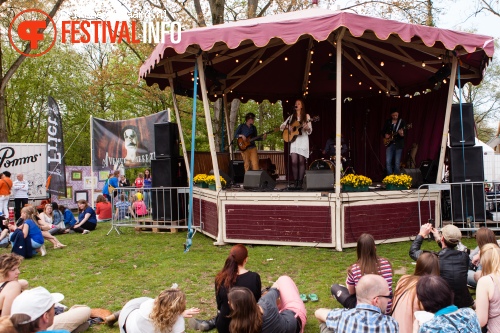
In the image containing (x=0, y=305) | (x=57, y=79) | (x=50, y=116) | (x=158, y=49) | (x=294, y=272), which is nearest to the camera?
(x=0, y=305)

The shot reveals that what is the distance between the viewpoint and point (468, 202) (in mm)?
9000

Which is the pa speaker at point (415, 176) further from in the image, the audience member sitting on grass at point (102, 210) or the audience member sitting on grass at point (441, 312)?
the audience member sitting on grass at point (102, 210)

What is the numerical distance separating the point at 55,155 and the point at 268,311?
1385cm

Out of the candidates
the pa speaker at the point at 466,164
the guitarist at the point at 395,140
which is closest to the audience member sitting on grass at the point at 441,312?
the pa speaker at the point at 466,164

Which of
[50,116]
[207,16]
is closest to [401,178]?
[50,116]

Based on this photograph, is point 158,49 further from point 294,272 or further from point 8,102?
point 8,102

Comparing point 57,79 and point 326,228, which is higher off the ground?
point 57,79

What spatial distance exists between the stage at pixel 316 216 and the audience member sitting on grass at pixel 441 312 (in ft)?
17.6

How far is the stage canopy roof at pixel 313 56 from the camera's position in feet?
25.0

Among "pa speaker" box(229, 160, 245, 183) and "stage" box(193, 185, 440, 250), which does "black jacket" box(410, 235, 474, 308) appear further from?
"pa speaker" box(229, 160, 245, 183)

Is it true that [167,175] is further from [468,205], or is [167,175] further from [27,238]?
[468,205]

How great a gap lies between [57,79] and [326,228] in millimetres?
30529

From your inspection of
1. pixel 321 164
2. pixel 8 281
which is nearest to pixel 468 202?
pixel 321 164

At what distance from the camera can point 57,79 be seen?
1312 inches
